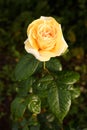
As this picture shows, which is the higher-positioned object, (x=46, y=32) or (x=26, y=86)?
(x=46, y=32)

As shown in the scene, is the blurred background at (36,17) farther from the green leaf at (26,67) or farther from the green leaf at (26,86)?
the green leaf at (26,67)

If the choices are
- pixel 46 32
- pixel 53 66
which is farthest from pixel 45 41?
pixel 53 66

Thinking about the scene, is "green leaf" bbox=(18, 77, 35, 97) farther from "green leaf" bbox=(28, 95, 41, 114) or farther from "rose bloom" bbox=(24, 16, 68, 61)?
"rose bloom" bbox=(24, 16, 68, 61)

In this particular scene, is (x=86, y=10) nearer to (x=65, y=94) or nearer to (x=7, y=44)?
(x=7, y=44)

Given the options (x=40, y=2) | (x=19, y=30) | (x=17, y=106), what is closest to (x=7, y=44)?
(x=19, y=30)

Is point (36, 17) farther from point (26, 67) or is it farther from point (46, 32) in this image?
point (46, 32)

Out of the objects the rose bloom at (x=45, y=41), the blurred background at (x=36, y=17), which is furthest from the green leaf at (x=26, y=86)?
the blurred background at (x=36, y=17)
